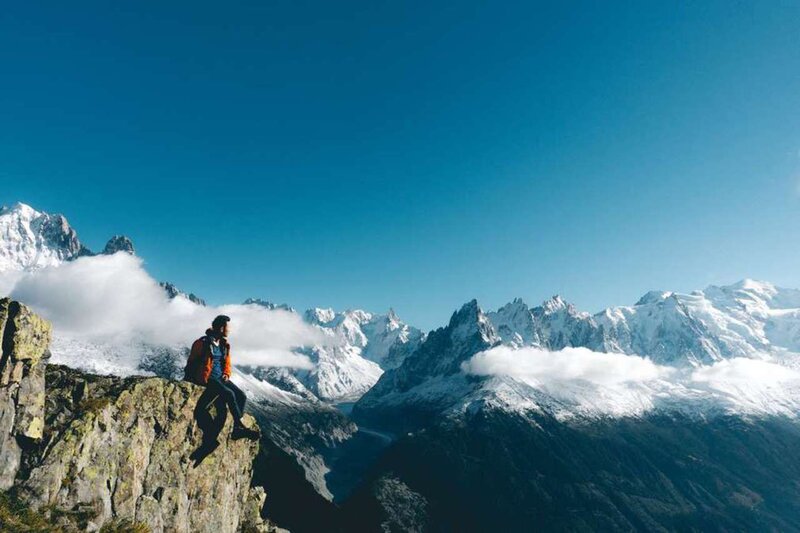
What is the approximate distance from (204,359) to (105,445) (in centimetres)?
801

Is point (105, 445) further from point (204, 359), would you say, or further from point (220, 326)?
point (220, 326)

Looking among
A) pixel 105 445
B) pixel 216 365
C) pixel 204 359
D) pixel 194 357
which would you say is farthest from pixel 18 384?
pixel 216 365

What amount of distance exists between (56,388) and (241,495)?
854 inches

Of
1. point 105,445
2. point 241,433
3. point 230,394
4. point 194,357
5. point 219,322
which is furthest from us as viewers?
point 241,433

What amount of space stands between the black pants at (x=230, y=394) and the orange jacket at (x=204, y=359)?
2.12ft

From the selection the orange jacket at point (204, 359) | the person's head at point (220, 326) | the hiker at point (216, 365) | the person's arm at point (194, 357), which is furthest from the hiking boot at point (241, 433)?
the person's head at point (220, 326)

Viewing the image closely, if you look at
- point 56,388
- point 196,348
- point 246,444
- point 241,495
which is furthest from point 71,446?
point 241,495

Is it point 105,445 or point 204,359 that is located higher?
point 204,359

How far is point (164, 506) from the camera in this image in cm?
3534

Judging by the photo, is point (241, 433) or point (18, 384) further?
point (241, 433)

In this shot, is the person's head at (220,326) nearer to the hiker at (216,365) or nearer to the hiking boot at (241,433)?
the hiker at (216,365)

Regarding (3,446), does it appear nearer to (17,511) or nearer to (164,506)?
(17,511)

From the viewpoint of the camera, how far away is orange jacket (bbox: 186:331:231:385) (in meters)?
36.3

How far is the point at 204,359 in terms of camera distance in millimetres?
37219
